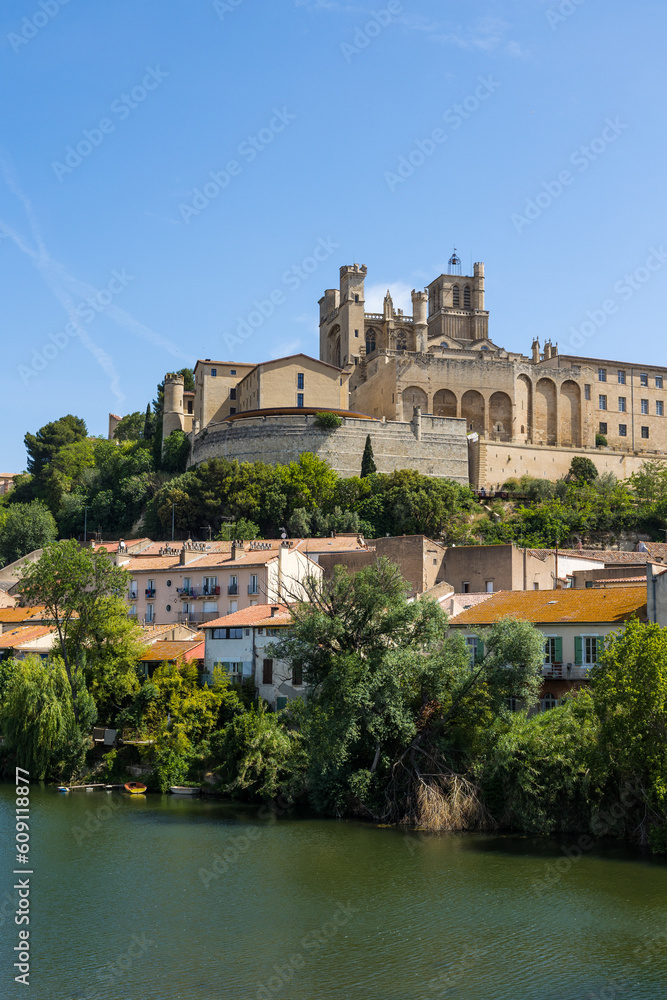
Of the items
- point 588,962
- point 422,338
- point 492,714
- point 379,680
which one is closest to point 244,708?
point 379,680

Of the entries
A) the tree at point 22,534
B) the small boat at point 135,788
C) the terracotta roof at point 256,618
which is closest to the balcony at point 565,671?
the terracotta roof at point 256,618

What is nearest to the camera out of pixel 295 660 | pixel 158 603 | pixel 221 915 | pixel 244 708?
pixel 221 915

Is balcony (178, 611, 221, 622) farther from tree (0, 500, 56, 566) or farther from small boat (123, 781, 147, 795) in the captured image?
tree (0, 500, 56, 566)

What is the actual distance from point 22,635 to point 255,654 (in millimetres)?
12324

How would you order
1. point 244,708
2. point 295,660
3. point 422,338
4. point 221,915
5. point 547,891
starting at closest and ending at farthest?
point 221,915 < point 547,891 < point 295,660 < point 244,708 < point 422,338

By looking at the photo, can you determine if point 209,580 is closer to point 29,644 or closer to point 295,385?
point 29,644

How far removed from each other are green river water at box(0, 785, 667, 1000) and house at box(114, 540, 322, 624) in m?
14.9

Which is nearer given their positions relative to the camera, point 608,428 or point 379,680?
point 379,680

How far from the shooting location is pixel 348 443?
71.2 m

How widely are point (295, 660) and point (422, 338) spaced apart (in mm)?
61357

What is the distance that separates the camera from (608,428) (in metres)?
87.1

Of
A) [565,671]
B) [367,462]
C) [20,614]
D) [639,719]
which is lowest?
[639,719]

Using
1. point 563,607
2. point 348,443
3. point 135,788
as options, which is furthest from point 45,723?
point 348,443

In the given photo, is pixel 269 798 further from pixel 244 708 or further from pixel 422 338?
pixel 422 338
